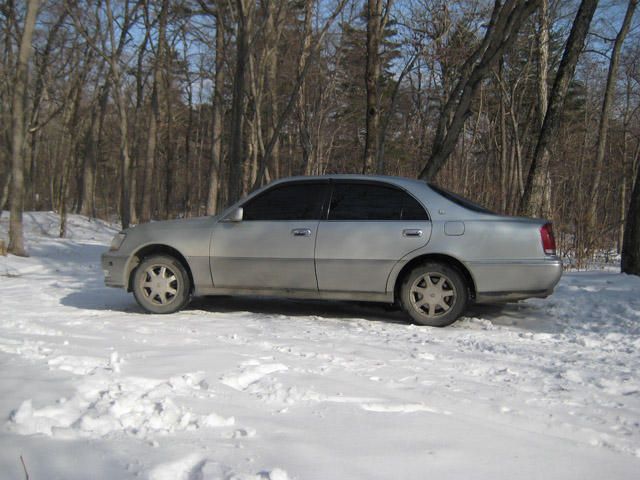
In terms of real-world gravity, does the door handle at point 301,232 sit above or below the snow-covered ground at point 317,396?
above

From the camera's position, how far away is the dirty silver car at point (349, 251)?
561cm

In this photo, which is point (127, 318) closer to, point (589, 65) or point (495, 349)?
point (495, 349)

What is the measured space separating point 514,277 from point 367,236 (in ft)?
5.01

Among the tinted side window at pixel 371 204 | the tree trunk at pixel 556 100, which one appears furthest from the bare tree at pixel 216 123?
the tinted side window at pixel 371 204

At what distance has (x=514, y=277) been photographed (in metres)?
5.56

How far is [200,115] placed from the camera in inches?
1532

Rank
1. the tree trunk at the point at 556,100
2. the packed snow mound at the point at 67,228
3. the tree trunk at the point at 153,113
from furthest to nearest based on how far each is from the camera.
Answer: the tree trunk at the point at 153,113
the packed snow mound at the point at 67,228
the tree trunk at the point at 556,100

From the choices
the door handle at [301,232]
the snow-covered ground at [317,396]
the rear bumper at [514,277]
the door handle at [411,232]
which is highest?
the door handle at [411,232]

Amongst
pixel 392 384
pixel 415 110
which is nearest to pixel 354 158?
pixel 415 110

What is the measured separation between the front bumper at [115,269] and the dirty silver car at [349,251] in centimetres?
1

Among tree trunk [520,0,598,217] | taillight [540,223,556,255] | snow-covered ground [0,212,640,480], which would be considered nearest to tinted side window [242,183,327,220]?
snow-covered ground [0,212,640,480]

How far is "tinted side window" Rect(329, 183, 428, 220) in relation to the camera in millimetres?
5883

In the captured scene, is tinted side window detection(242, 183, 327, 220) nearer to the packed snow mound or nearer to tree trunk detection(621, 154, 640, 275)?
tree trunk detection(621, 154, 640, 275)

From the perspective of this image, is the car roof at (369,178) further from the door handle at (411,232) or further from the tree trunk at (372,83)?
the tree trunk at (372,83)
